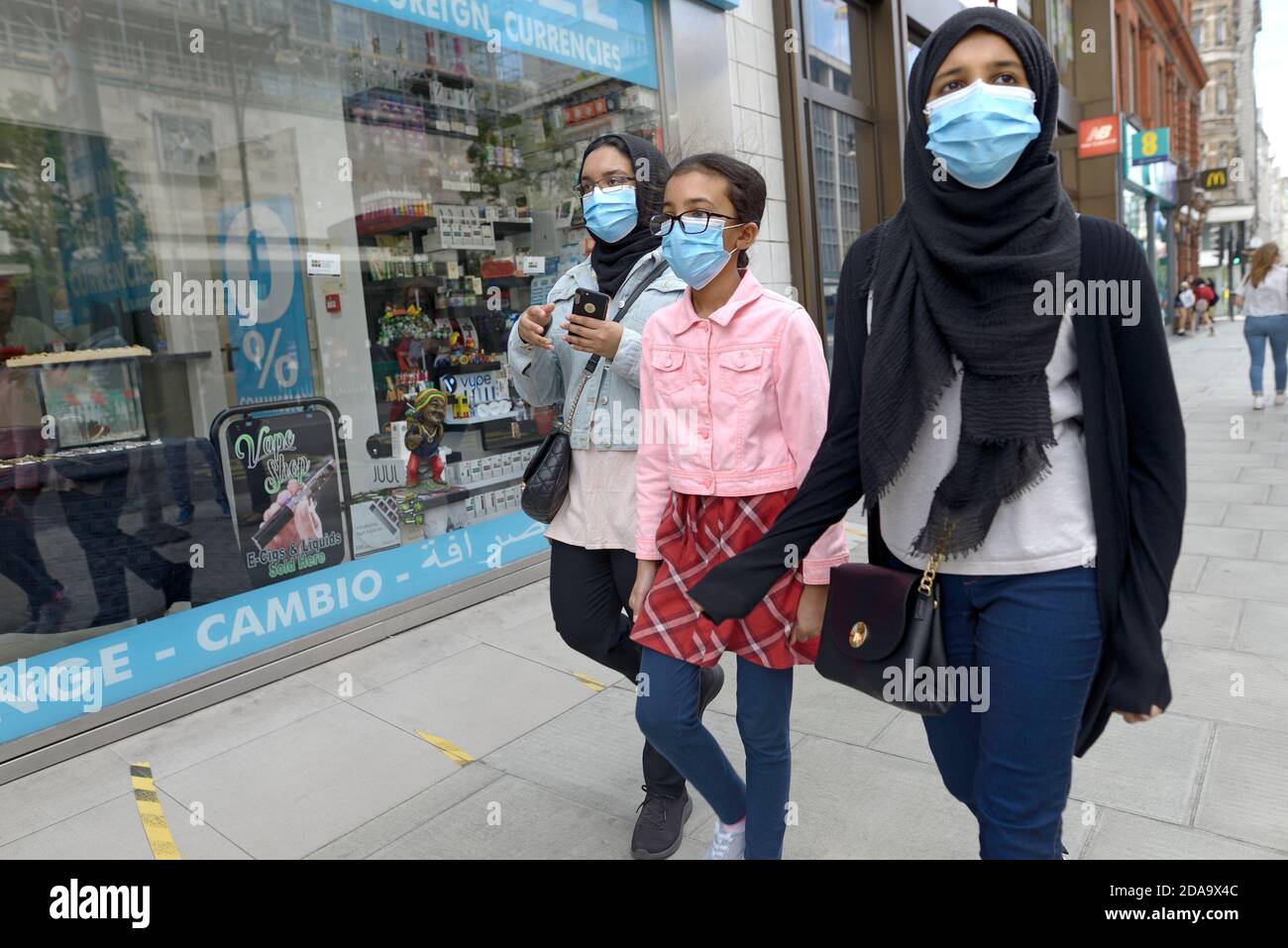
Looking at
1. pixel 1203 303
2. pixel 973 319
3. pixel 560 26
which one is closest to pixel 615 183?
pixel 973 319

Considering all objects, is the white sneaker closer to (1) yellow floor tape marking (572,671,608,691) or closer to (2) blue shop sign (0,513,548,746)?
(1) yellow floor tape marking (572,671,608,691)

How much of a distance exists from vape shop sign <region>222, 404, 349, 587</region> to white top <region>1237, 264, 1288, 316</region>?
33.2 feet

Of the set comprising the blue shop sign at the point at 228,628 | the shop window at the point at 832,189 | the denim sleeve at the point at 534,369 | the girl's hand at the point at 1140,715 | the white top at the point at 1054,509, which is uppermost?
the shop window at the point at 832,189

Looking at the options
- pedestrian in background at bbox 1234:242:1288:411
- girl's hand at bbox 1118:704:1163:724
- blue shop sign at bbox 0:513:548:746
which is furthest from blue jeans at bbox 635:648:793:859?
pedestrian in background at bbox 1234:242:1288:411

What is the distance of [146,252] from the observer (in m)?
4.80

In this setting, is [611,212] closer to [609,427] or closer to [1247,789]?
[609,427]

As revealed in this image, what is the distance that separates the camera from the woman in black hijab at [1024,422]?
5.35ft

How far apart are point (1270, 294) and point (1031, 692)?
1073 cm

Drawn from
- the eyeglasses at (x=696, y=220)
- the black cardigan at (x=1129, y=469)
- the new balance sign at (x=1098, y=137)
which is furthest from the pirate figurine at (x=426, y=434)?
the new balance sign at (x=1098, y=137)

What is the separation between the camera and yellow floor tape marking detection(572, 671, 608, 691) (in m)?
4.06

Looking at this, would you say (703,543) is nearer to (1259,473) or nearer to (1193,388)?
Result: (1259,473)

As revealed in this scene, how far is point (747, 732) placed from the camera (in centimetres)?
223

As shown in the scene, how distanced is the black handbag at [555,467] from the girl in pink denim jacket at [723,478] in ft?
0.89

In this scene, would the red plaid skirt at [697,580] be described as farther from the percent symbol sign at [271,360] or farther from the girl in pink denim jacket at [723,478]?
the percent symbol sign at [271,360]
